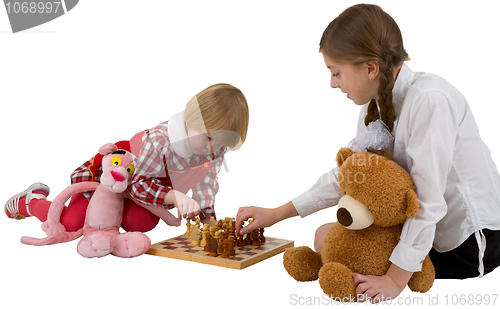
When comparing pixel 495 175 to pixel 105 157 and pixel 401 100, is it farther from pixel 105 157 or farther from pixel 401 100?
pixel 105 157

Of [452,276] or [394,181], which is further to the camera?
[452,276]

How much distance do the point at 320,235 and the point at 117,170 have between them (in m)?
0.92

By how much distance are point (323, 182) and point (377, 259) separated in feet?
1.35

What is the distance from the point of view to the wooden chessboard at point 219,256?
85.8 inches

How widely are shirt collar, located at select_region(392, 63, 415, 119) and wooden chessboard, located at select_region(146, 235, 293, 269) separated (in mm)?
784

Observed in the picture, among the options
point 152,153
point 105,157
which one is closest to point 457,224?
point 152,153

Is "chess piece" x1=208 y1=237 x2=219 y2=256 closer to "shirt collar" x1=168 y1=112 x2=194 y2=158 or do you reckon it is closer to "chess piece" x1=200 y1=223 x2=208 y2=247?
"chess piece" x1=200 y1=223 x2=208 y2=247

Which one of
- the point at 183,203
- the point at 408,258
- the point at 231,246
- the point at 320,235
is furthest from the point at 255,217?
the point at 408,258

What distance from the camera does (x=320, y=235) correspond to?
221 centimetres

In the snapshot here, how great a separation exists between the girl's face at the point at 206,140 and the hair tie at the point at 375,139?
0.65 meters

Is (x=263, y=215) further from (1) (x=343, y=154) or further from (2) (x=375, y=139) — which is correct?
(2) (x=375, y=139)

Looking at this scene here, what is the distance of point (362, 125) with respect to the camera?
220 centimetres

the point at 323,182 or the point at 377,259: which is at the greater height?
the point at 323,182

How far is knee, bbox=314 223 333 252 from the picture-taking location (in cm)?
219
